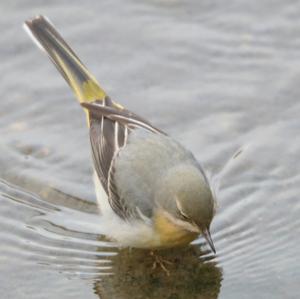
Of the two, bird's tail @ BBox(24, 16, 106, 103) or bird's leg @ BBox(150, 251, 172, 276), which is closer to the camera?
bird's leg @ BBox(150, 251, 172, 276)

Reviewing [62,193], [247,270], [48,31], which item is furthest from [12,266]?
[48,31]

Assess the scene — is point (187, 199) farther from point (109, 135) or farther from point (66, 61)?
point (66, 61)

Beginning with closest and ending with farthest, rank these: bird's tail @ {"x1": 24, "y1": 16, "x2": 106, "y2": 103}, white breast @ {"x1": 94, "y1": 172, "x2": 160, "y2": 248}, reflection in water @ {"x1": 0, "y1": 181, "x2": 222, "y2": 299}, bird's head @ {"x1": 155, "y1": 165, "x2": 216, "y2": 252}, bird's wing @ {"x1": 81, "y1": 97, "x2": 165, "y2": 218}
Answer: bird's head @ {"x1": 155, "y1": 165, "x2": 216, "y2": 252}, reflection in water @ {"x1": 0, "y1": 181, "x2": 222, "y2": 299}, white breast @ {"x1": 94, "y1": 172, "x2": 160, "y2": 248}, bird's wing @ {"x1": 81, "y1": 97, "x2": 165, "y2": 218}, bird's tail @ {"x1": 24, "y1": 16, "x2": 106, "y2": 103}

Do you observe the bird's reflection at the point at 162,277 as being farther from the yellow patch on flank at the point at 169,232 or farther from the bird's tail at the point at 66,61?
the bird's tail at the point at 66,61

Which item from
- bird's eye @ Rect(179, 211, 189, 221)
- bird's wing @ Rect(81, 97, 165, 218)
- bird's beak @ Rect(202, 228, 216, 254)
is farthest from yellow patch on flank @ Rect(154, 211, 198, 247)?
bird's wing @ Rect(81, 97, 165, 218)

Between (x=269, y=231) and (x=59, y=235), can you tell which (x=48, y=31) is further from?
(x=269, y=231)

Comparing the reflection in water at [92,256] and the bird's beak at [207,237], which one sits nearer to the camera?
the bird's beak at [207,237]

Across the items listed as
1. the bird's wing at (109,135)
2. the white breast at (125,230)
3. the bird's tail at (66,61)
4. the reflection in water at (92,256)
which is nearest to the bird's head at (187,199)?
the white breast at (125,230)

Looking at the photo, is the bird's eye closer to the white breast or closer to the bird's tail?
the white breast
